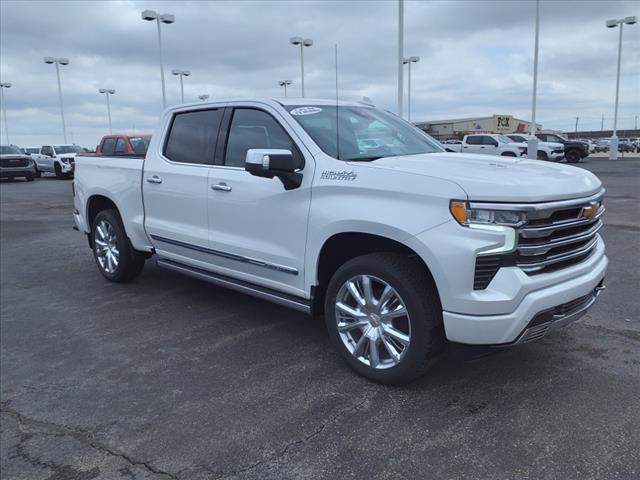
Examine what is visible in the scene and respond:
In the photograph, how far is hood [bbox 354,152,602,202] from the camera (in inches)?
121

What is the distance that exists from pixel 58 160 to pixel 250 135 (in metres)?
27.9

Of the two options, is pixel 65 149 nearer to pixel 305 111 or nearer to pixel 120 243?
pixel 120 243

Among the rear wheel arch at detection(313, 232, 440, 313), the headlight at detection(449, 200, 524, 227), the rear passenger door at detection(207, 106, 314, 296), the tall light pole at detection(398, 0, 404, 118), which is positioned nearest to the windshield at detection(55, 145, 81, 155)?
the tall light pole at detection(398, 0, 404, 118)

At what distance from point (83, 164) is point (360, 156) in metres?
4.14

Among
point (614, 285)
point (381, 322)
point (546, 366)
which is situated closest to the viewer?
point (381, 322)

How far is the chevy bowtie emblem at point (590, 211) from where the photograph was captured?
3.46 metres

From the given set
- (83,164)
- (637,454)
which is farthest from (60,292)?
(637,454)

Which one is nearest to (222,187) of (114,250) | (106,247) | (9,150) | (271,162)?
(271,162)

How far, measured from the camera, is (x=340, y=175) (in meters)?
3.71

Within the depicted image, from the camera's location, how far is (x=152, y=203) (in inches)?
216

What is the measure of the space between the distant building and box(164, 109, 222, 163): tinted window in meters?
62.0

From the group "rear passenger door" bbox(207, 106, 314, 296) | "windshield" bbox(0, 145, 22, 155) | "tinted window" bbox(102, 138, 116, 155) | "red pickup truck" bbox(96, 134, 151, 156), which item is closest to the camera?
"rear passenger door" bbox(207, 106, 314, 296)

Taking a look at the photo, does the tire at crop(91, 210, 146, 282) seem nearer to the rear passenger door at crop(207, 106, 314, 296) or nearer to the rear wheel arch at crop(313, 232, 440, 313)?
the rear passenger door at crop(207, 106, 314, 296)

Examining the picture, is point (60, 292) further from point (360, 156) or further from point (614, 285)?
point (614, 285)
